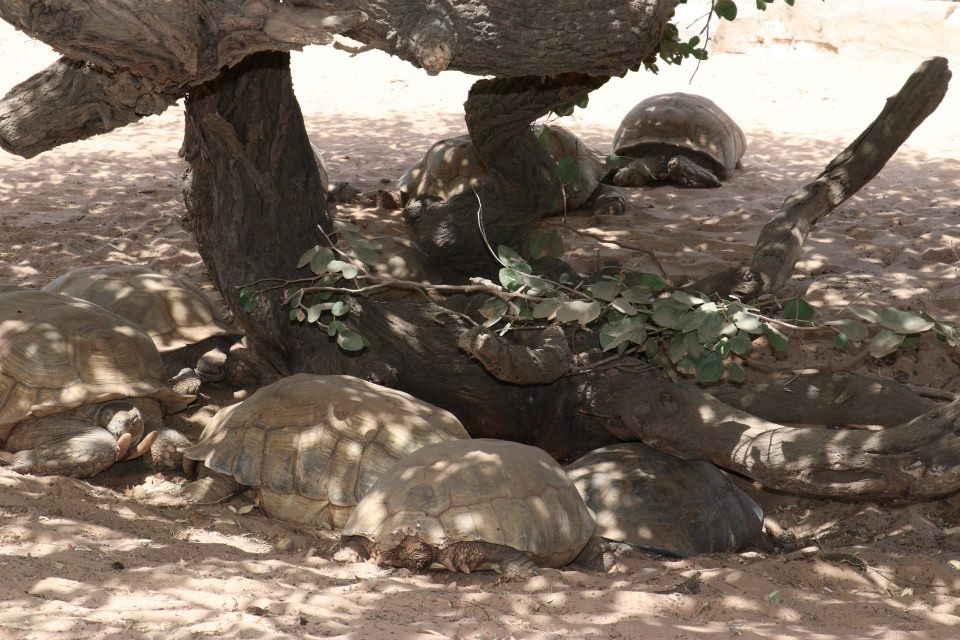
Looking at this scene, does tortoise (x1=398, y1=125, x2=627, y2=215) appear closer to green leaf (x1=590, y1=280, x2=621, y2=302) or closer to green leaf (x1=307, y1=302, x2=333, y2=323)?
green leaf (x1=307, y1=302, x2=333, y2=323)

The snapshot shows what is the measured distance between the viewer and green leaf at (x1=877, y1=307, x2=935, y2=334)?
353cm

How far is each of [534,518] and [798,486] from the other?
117cm

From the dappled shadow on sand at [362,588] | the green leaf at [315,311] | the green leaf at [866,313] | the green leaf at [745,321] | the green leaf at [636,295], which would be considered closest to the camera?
the dappled shadow on sand at [362,588]

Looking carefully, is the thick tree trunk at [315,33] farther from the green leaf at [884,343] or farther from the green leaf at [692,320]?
the green leaf at [884,343]

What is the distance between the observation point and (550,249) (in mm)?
5207

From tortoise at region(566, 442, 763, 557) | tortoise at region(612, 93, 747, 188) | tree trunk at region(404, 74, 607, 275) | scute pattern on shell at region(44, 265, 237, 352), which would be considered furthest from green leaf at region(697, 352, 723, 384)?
tortoise at region(612, 93, 747, 188)

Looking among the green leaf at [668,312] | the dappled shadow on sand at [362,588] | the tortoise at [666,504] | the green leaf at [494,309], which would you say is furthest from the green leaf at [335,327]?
the green leaf at [668,312]

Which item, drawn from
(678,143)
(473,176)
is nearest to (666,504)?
(473,176)

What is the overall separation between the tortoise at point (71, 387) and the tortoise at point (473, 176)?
2.50 metres

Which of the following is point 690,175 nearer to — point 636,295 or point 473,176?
point 473,176

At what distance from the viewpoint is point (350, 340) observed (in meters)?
4.54

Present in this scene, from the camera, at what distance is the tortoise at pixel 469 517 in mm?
3457

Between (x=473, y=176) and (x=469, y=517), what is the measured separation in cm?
405

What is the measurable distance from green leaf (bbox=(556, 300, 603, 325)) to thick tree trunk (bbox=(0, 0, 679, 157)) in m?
0.95
